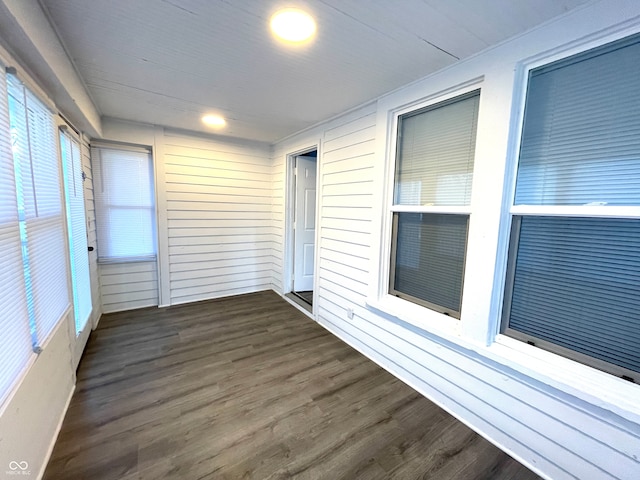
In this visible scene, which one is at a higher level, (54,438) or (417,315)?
(417,315)

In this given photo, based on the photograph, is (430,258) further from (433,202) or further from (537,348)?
(537,348)

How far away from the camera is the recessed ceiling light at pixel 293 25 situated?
133cm

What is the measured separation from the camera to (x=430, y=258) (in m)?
2.14

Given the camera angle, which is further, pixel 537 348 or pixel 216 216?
pixel 216 216

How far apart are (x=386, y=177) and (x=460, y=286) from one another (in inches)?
41.6

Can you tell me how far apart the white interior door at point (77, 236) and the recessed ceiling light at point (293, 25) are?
6.54 feet

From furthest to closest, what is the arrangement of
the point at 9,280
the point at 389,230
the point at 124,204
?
the point at 124,204 < the point at 389,230 < the point at 9,280

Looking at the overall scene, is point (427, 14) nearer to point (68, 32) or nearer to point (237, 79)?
point (237, 79)

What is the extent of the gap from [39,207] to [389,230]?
7.94 feet

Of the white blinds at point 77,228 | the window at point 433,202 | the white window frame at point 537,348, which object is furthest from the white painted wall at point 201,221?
the white window frame at point 537,348

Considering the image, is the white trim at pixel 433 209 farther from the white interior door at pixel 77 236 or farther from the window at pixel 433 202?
the white interior door at pixel 77 236

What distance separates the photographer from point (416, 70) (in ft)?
6.18

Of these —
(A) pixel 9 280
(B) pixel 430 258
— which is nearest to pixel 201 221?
(A) pixel 9 280

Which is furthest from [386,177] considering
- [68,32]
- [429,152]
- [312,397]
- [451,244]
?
[68,32]
